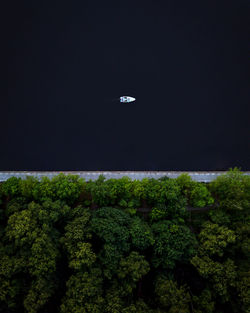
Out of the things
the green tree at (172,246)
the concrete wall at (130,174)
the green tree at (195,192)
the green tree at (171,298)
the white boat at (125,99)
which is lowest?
the green tree at (171,298)

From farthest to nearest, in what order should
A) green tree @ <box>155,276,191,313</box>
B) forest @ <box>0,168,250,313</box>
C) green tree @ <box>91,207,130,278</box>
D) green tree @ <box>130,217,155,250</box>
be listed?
green tree @ <box>130,217,155,250</box> → green tree @ <box>91,207,130,278</box> → forest @ <box>0,168,250,313</box> → green tree @ <box>155,276,191,313</box>

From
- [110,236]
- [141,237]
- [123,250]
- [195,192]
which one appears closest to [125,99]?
[195,192]

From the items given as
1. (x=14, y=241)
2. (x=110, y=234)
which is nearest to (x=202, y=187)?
(x=110, y=234)

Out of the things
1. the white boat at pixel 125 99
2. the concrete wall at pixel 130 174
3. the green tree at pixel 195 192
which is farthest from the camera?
the white boat at pixel 125 99

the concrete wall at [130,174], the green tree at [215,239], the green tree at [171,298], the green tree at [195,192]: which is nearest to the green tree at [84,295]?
the green tree at [171,298]

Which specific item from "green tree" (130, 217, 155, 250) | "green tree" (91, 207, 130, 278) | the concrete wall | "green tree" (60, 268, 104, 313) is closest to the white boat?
the concrete wall

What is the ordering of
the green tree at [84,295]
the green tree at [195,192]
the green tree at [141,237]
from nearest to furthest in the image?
1. the green tree at [84,295]
2. the green tree at [141,237]
3. the green tree at [195,192]

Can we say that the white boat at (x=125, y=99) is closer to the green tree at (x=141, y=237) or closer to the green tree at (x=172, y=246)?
the green tree at (x=141, y=237)

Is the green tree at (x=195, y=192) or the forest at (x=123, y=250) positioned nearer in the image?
the forest at (x=123, y=250)

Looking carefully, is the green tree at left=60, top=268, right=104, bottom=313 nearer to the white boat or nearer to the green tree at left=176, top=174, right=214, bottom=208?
the green tree at left=176, top=174, right=214, bottom=208
